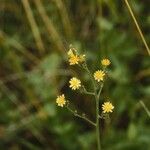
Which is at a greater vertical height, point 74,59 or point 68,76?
point 68,76

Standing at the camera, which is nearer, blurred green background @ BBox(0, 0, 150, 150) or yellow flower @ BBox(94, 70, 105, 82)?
yellow flower @ BBox(94, 70, 105, 82)

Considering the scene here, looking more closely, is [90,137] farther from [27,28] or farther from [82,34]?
[27,28]

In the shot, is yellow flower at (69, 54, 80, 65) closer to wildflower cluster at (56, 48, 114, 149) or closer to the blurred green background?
wildflower cluster at (56, 48, 114, 149)

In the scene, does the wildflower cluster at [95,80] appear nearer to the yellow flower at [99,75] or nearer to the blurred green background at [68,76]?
the yellow flower at [99,75]

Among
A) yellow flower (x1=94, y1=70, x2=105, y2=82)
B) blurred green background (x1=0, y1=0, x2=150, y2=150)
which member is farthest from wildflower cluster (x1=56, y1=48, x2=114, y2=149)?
blurred green background (x1=0, y1=0, x2=150, y2=150)

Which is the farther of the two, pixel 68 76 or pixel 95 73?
pixel 68 76

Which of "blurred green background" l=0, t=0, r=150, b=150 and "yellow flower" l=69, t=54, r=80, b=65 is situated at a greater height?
"blurred green background" l=0, t=0, r=150, b=150

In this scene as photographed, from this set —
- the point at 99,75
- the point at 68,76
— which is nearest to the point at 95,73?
the point at 99,75

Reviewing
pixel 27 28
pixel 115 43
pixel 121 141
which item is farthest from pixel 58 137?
pixel 27 28

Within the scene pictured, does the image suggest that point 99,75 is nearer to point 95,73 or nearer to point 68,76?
point 95,73
